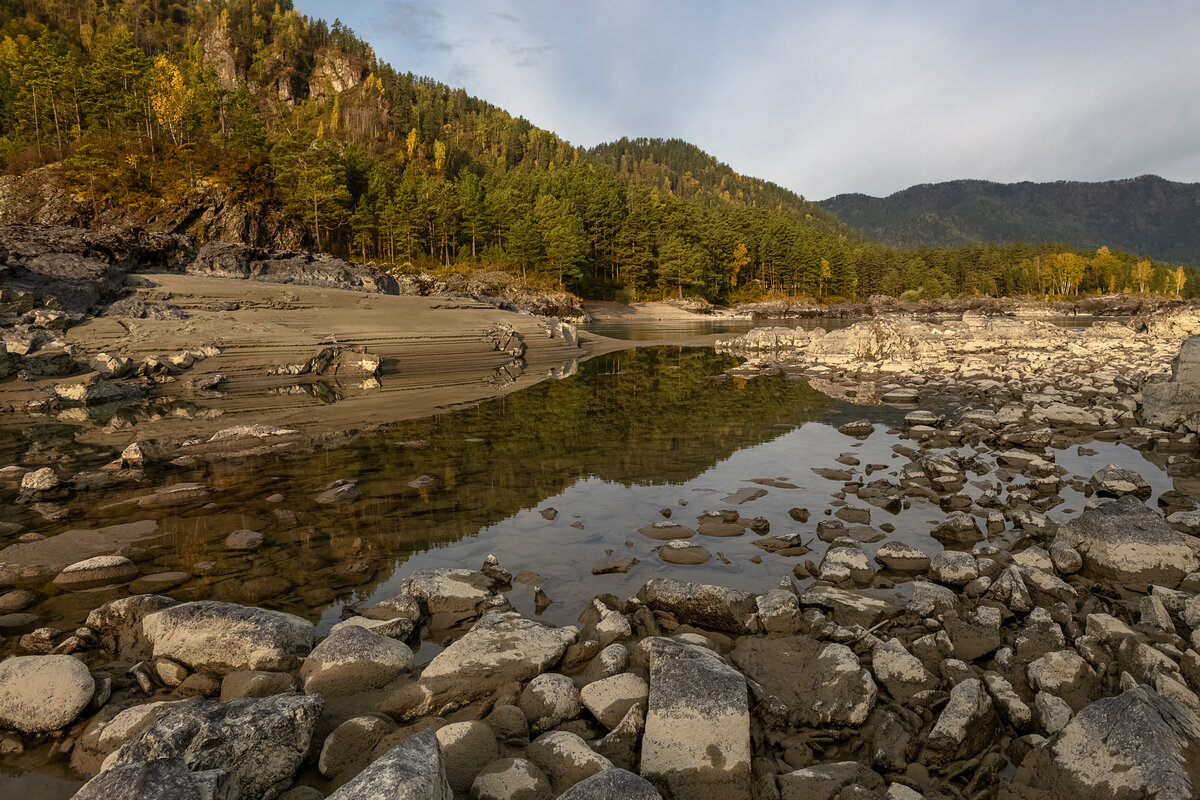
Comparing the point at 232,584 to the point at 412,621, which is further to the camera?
the point at 232,584

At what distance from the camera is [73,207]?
61094 mm

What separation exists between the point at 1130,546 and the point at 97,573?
13.4 m

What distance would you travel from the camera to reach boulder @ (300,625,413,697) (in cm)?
509

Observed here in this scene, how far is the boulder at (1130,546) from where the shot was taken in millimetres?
6777

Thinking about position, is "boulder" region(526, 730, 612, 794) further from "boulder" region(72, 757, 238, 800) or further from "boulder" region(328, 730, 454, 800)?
"boulder" region(72, 757, 238, 800)

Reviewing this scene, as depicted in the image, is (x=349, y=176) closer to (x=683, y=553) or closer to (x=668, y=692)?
(x=683, y=553)

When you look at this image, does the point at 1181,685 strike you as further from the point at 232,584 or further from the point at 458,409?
the point at 458,409

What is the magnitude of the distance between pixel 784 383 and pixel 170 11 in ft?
757

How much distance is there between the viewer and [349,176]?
3775 inches

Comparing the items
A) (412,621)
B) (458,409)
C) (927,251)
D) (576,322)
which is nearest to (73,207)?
(576,322)

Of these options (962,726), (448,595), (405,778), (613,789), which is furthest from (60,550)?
(962,726)

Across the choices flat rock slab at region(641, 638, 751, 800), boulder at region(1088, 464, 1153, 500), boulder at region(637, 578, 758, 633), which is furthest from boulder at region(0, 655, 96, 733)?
boulder at region(1088, 464, 1153, 500)

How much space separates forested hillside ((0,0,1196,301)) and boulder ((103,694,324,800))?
78881 mm

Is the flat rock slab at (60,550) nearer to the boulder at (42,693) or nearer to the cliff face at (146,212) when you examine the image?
the boulder at (42,693)
